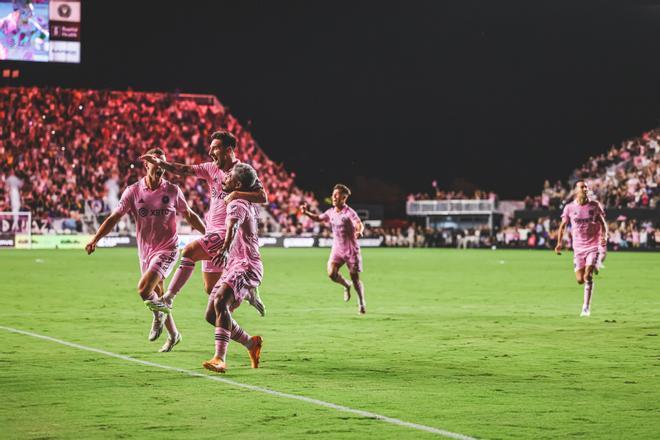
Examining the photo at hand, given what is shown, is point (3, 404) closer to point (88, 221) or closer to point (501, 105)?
point (88, 221)

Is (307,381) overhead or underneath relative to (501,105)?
underneath

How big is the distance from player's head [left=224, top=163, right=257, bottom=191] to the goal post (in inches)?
2003

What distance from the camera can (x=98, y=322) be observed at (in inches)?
711

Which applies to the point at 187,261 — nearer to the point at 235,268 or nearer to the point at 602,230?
the point at 235,268

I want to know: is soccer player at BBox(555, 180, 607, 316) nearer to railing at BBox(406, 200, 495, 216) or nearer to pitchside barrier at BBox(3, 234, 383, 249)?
pitchside barrier at BBox(3, 234, 383, 249)

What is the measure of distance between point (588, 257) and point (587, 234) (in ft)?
1.57

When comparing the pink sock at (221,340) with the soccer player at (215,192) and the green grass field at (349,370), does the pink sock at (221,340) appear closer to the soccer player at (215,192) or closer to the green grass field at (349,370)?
the green grass field at (349,370)

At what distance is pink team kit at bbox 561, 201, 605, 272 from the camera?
2062 centimetres

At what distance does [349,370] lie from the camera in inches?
470

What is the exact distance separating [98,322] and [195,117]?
63.8 metres

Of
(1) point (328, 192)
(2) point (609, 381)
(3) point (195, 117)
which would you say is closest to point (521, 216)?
(3) point (195, 117)

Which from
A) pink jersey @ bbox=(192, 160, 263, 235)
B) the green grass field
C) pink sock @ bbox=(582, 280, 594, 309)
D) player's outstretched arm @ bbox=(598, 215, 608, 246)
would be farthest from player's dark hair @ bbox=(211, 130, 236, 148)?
player's outstretched arm @ bbox=(598, 215, 608, 246)

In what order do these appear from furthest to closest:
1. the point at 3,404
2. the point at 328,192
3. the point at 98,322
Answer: the point at 328,192
the point at 98,322
the point at 3,404

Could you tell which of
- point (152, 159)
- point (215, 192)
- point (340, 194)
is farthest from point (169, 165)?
point (340, 194)
